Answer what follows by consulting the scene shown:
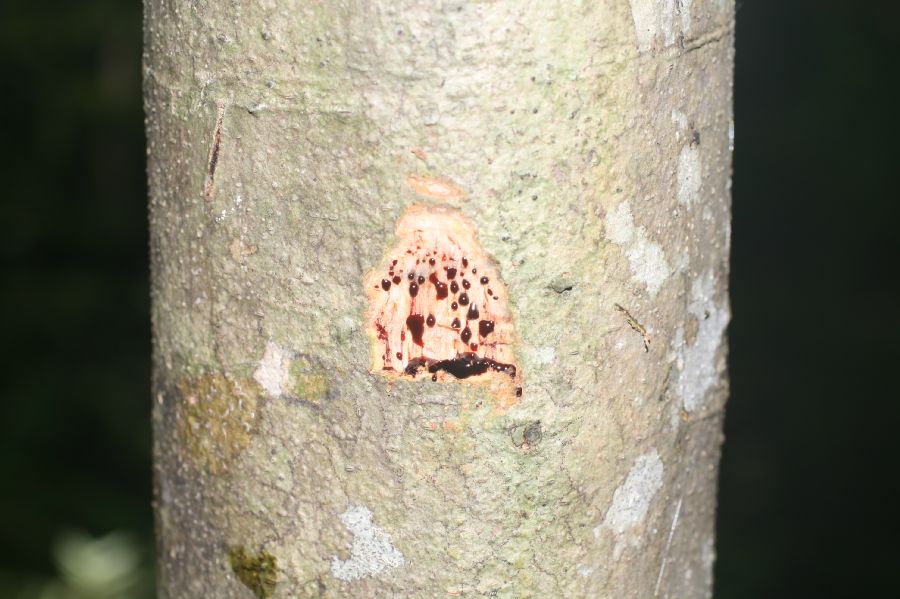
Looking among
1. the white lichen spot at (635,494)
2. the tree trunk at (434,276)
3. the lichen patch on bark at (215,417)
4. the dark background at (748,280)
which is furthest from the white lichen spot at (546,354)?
the dark background at (748,280)

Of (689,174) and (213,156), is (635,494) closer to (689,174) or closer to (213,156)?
(689,174)

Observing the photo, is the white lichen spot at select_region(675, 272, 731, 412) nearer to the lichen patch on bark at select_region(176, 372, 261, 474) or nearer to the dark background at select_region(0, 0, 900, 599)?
the lichen patch on bark at select_region(176, 372, 261, 474)

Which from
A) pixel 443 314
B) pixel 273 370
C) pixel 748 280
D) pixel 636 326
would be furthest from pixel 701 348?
pixel 748 280

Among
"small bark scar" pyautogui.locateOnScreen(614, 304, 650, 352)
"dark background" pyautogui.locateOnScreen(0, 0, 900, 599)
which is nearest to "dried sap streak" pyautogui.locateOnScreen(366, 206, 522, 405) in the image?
"small bark scar" pyautogui.locateOnScreen(614, 304, 650, 352)

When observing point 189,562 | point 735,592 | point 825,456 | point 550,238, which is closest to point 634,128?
point 550,238

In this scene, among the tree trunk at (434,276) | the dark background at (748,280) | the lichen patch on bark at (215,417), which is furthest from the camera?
the dark background at (748,280)

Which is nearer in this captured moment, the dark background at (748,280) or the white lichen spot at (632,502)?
the white lichen spot at (632,502)

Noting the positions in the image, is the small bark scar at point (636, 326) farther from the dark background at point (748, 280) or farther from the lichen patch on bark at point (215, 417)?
the dark background at point (748, 280)
